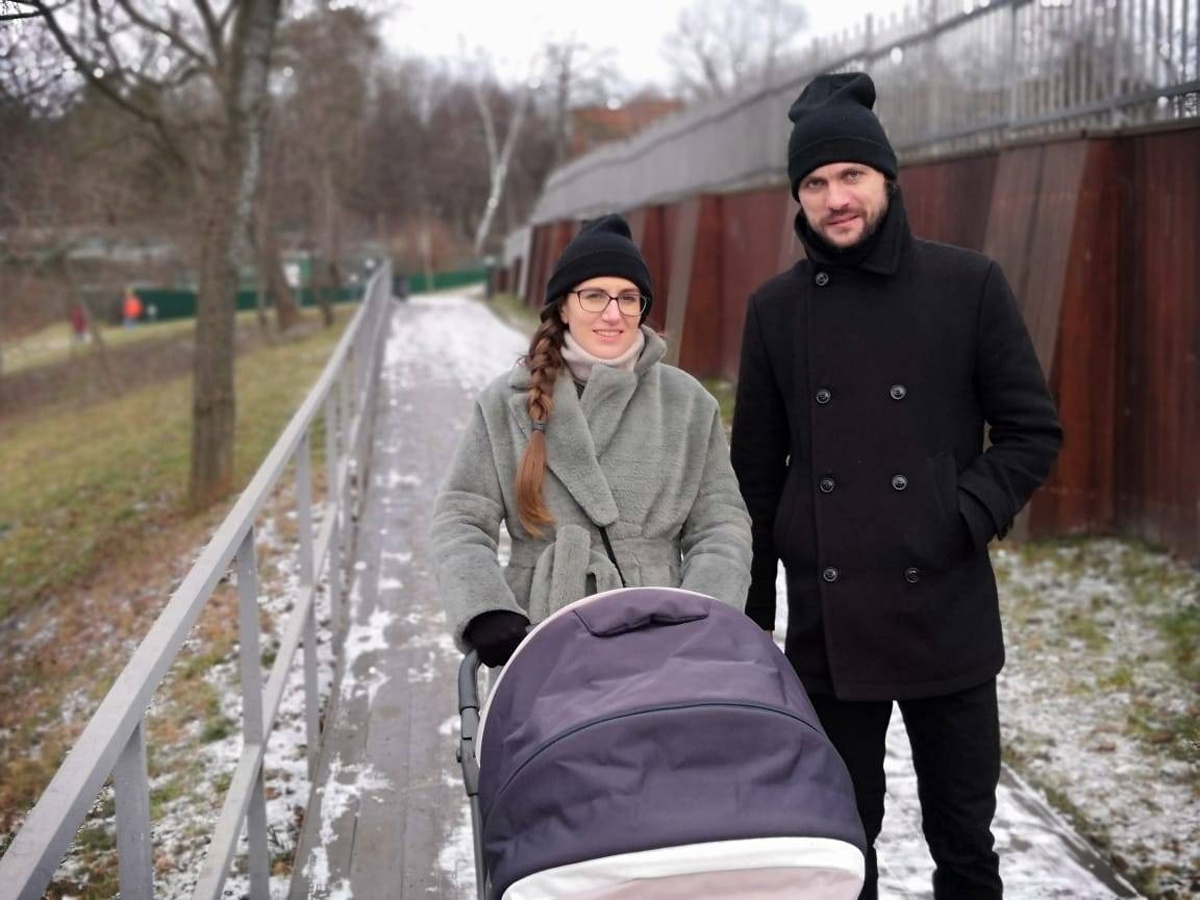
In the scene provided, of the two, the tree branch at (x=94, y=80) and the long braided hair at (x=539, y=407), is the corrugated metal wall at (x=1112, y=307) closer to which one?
the long braided hair at (x=539, y=407)

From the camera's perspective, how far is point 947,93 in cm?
974

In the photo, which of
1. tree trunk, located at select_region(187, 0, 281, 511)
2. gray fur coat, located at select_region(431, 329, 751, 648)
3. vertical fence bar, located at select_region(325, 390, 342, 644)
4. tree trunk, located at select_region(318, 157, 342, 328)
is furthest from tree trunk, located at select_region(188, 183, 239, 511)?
tree trunk, located at select_region(318, 157, 342, 328)

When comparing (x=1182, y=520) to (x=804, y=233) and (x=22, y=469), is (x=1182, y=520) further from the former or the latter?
(x=22, y=469)

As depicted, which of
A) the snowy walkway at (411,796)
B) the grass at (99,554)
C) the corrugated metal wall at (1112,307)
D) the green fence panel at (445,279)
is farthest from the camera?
the green fence panel at (445,279)

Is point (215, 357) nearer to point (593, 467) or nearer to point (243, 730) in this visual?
point (243, 730)

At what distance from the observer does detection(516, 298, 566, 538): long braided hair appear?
115 inches

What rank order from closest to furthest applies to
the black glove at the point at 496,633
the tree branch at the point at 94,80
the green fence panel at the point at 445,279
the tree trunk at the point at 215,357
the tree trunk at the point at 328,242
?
the black glove at the point at 496,633
the tree branch at the point at 94,80
the tree trunk at the point at 215,357
the tree trunk at the point at 328,242
the green fence panel at the point at 445,279

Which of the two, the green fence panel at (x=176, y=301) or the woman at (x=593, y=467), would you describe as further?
the green fence panel at (x=176, y=301)

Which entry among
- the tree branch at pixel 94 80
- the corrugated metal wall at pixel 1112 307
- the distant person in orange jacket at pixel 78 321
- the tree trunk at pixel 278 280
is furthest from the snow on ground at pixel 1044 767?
the tree trunk at pixel 278 280

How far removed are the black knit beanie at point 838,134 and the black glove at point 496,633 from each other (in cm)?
109

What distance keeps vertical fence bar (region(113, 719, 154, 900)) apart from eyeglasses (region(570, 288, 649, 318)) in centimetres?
126

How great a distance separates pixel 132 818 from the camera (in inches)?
89.3

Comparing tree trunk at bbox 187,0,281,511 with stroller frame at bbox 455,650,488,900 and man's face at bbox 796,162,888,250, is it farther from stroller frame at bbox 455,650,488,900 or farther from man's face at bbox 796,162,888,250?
man's face at bbox 796,162,888,250

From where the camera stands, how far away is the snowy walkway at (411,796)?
13.4 ft
